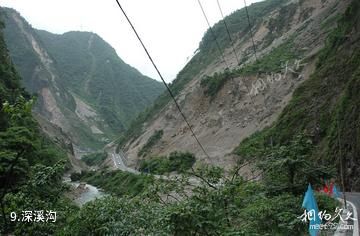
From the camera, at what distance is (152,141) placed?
6831 cm

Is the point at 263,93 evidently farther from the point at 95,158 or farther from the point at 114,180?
the point at 95,158

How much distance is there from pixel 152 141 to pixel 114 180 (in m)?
12.0

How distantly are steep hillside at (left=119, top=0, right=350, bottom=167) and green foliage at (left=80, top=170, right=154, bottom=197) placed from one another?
688 centimetres

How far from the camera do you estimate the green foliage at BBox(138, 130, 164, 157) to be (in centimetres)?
6761

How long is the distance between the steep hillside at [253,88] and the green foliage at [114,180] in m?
6.88

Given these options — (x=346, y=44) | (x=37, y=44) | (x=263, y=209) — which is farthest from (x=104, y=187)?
(x=37, y=44)

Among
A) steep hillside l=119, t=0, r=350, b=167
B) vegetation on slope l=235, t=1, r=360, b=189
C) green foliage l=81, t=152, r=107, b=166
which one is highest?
vegetation on slope l=235, t=1, r=360, b=189

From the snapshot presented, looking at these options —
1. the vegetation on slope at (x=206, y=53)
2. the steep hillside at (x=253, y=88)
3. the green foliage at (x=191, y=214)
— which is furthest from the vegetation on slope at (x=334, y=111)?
the vegetation on slope at (x=206, y=53)

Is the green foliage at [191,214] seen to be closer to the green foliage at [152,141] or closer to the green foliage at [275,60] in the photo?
the green foliage at [275,60]

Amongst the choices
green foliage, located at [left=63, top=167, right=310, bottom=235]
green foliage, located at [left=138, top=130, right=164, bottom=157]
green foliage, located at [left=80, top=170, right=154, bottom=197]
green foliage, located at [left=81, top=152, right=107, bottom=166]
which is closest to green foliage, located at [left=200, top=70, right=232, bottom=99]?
green foliage, located at [left=138, top=130, right=164, bottom=157]

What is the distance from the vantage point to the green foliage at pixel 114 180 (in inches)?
1866

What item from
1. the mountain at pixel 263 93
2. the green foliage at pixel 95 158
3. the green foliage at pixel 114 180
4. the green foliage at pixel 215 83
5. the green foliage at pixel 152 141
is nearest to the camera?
the mountain at pixel 263 93

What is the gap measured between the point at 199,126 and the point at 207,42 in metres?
57.1

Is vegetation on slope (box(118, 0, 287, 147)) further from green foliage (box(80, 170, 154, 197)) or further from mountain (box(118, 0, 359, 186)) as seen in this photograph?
green foliage (box(80, 170, 154, 197))
